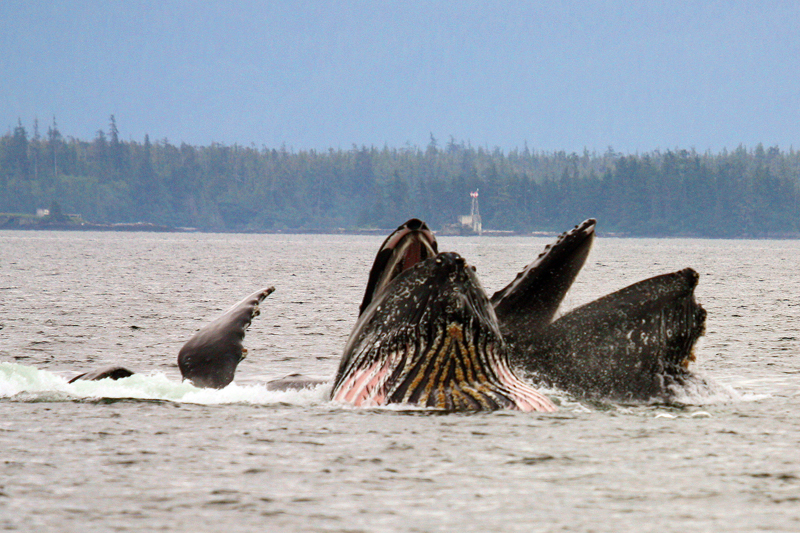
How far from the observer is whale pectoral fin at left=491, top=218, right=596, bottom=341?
8.45 metres

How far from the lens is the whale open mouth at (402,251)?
783cm

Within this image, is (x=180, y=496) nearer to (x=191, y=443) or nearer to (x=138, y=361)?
(x=191, y=443)

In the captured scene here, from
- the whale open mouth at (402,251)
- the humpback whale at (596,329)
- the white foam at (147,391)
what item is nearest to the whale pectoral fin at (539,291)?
the humpback whale at (596,329)

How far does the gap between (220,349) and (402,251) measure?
8.82 feet

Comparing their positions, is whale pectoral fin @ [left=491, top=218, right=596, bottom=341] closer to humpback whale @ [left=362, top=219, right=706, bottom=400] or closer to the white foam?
humpback whale @ [left=362, top=219, right=706, bottom=400]

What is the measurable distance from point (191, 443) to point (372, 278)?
1.92 metres

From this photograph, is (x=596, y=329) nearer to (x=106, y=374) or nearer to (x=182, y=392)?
(x=182, y=392)

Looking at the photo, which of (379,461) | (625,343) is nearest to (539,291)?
(625,343)

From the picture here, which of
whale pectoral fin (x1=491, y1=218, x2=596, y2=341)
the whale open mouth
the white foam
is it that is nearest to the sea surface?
the white foam

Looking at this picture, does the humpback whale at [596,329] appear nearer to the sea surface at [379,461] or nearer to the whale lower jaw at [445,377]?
the sea surface at [379,461]

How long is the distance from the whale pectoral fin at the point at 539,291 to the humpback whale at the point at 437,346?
0.90 meters

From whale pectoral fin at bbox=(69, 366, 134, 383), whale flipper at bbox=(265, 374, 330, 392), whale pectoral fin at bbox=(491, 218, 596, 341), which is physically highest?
whale pectoral fin at bbox=(491, 218, 596, 341)

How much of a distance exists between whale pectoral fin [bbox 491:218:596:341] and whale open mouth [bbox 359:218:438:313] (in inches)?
41.4

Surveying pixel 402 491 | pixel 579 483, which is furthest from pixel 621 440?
pixel 402 491
